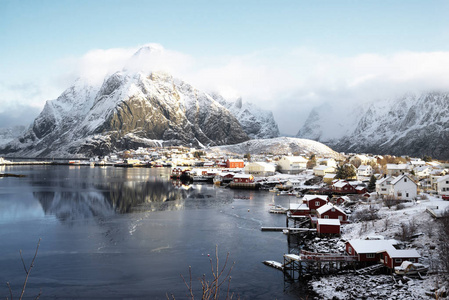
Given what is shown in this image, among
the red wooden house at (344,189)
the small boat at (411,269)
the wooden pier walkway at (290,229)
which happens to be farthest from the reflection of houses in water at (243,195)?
the small boat at (411,269)

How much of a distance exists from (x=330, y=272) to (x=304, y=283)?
1.76 meters

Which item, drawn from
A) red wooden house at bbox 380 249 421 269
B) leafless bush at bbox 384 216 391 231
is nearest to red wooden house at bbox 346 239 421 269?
red wooden house at bbox 380 249 421 269

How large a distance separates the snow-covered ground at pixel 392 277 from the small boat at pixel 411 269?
29cm

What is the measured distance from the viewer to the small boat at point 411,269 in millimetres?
16172

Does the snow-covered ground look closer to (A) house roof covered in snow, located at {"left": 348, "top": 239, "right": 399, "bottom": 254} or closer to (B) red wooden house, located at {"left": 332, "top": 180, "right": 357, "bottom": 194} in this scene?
(A) house roof covered in snow, located at {"left": 348, "top": 239, "right": 399, "bottom": 254}

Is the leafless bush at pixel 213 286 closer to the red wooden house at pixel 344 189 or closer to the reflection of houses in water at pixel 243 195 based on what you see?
the reflection of houses in water at pixel 243 195

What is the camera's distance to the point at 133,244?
2194 centimetres

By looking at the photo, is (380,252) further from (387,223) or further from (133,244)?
(133,244)

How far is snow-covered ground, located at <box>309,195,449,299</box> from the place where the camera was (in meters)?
14.8

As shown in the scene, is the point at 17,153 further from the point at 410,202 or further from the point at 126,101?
the point at 410,202

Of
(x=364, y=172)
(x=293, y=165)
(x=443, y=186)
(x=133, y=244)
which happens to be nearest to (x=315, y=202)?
(x=443, y=186)

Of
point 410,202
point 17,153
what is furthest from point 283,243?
point 17,153

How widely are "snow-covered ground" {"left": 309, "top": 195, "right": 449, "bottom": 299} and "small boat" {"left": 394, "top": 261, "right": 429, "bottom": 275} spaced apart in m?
0.29

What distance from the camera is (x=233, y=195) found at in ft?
148
